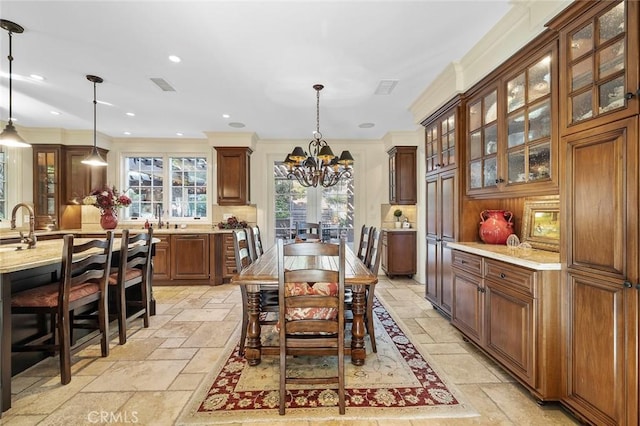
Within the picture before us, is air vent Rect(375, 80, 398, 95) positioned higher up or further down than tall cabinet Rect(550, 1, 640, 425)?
higher up

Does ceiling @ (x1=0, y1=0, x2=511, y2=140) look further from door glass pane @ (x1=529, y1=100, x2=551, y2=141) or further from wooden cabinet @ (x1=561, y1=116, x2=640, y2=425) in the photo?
wooden cabinet @ (x1=561, y1=116, x2=640, y2=425)

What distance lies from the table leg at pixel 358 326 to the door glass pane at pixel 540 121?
1756 mm

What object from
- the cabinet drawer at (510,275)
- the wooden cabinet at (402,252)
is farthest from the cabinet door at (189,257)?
the cabinet drawer at (510,275)

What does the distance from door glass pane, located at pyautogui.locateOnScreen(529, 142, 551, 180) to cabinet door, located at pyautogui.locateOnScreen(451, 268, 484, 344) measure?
3.20 feet

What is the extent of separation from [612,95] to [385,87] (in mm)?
2296

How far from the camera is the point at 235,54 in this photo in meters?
2.77

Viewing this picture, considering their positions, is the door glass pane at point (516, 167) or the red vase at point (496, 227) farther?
the red vase at point (496, 227)

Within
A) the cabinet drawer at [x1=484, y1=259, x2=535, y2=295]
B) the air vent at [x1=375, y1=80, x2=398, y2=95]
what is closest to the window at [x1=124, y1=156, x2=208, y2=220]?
the air vent at [x1=375, y1=80, x2=398, y2=95]

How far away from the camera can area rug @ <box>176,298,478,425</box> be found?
181 centimetres

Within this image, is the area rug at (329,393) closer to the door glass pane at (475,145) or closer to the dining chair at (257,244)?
the dining chair at (257,244)

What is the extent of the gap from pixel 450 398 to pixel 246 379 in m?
1.49

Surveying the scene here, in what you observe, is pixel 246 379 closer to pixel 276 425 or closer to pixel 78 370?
pixel 276 425

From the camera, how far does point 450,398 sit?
1970mm

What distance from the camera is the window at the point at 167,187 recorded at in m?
6.02
